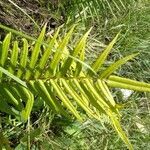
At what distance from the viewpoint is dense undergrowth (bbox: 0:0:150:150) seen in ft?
6.26

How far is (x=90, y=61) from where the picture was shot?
2.15m

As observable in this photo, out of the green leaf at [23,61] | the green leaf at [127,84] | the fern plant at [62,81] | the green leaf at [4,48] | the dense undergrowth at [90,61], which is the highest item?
the green leaf at [4,48]

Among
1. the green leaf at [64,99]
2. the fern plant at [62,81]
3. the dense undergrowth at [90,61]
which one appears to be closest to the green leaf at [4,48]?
the fern plant at [62,81]

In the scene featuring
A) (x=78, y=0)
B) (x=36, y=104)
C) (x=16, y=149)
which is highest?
→ (x=78, y=0)

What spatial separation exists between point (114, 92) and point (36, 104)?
656mm

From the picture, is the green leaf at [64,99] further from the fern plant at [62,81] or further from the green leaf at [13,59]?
the green leaf at [13,59]

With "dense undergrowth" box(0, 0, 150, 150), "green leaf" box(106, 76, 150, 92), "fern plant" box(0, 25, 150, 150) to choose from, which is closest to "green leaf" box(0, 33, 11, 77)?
"fern plant" box(0, 25, 150, 150)

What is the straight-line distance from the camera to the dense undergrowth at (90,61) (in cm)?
191

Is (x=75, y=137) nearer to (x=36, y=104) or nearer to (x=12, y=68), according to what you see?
(x=36, y=104)

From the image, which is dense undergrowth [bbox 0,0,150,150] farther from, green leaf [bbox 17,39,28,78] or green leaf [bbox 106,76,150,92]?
green leaf [bbox 106,76,150,92]

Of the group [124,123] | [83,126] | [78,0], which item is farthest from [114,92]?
[78,0]

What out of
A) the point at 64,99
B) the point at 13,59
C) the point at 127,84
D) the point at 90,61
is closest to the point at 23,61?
the point at 13,59

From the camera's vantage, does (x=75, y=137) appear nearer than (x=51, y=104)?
No

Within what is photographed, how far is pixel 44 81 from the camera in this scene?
1.20 meters
